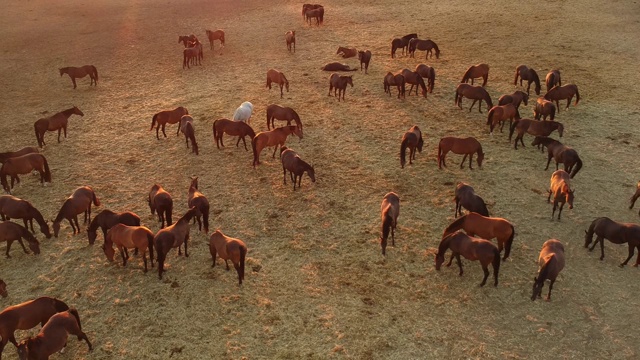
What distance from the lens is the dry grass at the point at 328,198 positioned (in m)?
7.87

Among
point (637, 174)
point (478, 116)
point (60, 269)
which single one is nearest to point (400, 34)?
point (478, 116)

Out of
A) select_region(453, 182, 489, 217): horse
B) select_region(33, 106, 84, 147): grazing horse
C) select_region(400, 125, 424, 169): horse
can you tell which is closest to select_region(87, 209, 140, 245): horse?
select_region(33, 106, 84, 147): grazing horse

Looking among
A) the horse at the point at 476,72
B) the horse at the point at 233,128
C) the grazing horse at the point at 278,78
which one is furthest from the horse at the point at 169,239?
the horse at the point at 476,72

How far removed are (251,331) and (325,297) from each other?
56.4 inches

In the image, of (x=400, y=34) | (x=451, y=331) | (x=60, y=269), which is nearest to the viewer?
(x=451, y=331)

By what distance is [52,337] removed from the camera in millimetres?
7125

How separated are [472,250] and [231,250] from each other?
169 inches

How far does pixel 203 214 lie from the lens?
10055 millimetres

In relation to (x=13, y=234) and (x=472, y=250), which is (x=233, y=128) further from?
(x=472, y=250)

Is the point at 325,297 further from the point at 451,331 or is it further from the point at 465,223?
the point at 465,223

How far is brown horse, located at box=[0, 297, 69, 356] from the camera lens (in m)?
7.29

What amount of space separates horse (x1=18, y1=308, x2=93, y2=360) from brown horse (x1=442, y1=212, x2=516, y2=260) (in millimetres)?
6451

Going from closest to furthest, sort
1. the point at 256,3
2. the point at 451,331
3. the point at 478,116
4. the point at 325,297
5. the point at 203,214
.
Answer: the point at 451,331 → the point at 325,297 → the point at 203,214 → the point at 478,116 → the point at 256,3

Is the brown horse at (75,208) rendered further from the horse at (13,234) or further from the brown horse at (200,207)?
the brown horse at (200,207)
